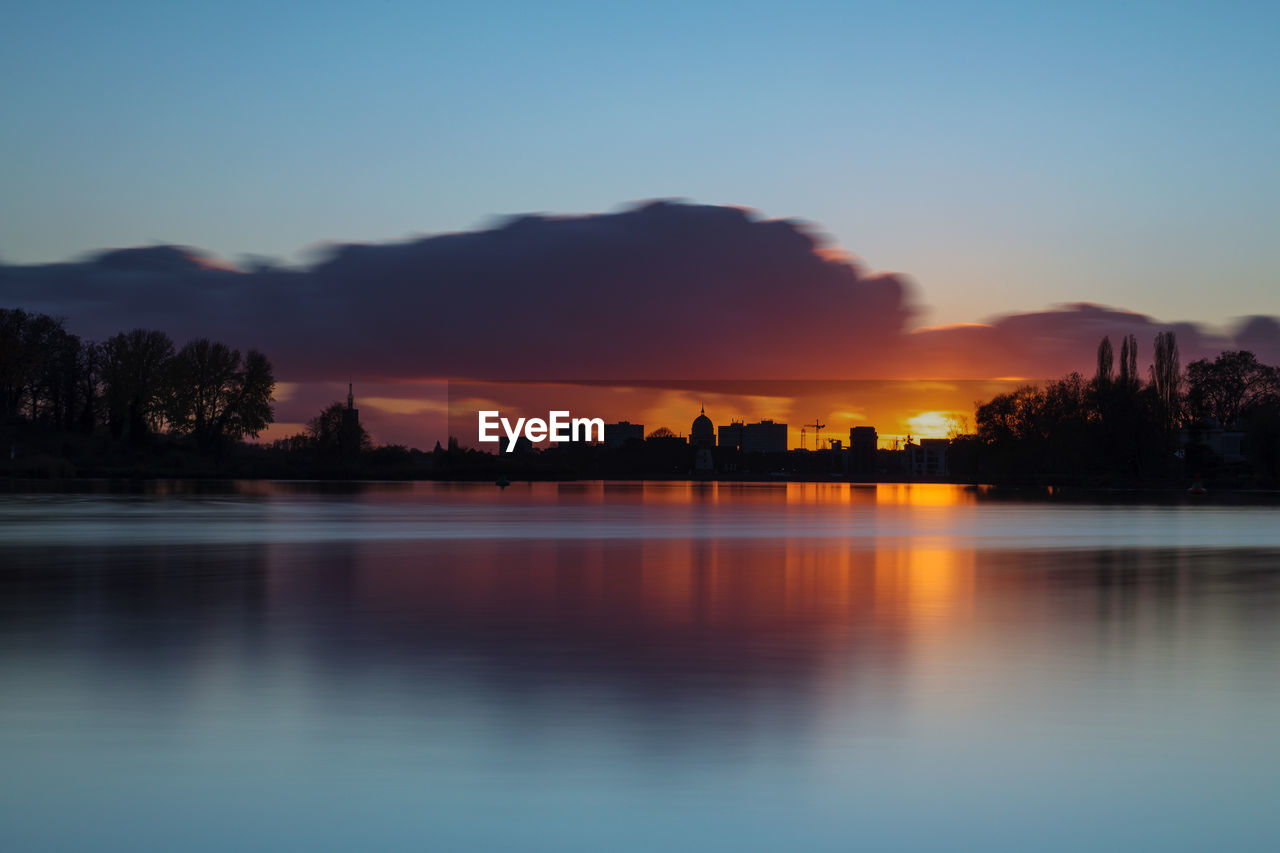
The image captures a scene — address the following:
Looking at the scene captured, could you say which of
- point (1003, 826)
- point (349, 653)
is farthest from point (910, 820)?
point (349, 653)

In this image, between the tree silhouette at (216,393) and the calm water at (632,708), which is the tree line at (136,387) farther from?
the calm water at (632,708)

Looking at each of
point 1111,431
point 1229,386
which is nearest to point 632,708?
point 1111,431

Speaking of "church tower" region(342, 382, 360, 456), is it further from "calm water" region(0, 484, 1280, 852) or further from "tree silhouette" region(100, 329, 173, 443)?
"calm water" region(0, 484, 1280, 852)

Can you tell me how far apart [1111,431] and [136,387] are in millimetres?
99345

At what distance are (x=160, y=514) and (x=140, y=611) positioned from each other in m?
31.5

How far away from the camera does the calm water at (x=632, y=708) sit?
695cm

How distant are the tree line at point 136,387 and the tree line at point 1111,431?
85.5 meters

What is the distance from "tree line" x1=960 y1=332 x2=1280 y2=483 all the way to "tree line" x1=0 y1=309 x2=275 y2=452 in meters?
85.5

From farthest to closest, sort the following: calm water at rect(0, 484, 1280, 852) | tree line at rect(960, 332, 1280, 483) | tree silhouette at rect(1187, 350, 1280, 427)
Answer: tree silhouette at rect(1187, 350, 1280, 427), tree line at rect(960, 332, 1280, 483), calm water at rect(0, 484, 1280, 852)

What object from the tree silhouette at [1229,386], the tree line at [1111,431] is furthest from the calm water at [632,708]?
the tree silhouette at [1229,386]

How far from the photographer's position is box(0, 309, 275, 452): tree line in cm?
12600

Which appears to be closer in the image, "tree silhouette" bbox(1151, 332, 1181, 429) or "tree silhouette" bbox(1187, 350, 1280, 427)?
"tree silhouette" bbox(1151, 332, 1181, 429)

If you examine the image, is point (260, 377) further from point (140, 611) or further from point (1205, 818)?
point (1205, 818)

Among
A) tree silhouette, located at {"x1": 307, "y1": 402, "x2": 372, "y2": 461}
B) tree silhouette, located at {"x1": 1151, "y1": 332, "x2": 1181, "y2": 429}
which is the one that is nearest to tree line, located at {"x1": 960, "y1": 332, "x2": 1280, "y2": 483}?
tree silhouette, located at {"x1": 1151, "y1": 332, "x2": 1181, "y2": 429}
